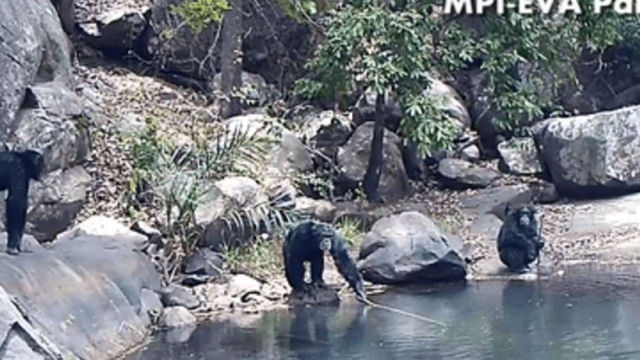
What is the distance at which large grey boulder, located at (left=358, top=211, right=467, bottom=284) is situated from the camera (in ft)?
42.6

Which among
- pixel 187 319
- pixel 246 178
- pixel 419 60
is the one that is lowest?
pixel 187 319

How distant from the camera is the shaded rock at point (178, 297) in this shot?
1194cm

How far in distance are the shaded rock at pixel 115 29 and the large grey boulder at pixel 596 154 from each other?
707 cm

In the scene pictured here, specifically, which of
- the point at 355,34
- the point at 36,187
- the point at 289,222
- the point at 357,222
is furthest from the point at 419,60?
the point at 36,187

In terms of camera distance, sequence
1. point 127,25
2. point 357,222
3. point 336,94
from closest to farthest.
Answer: point 357,222, point 336,94, point 127,25

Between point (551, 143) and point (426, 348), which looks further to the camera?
point (551, 143)

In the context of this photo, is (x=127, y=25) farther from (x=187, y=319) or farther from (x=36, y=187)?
(x=187, y=319)

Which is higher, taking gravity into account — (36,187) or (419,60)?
(419,60)

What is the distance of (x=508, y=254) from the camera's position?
527 inches

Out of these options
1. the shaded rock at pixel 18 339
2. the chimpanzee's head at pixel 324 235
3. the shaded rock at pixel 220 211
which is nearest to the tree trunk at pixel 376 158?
the shaded rock at pixel 220 211

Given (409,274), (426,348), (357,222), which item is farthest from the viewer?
(357,222)

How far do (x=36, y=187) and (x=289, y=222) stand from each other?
2935mm

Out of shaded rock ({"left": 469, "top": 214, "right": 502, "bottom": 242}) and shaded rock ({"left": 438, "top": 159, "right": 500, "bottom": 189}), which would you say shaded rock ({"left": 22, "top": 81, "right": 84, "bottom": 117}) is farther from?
shaded rock ({"left": 438, "top": 159, "right": 500, "bottom": 189})

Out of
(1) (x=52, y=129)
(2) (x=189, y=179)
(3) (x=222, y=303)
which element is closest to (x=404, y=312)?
(3) (x=222, y=303)
